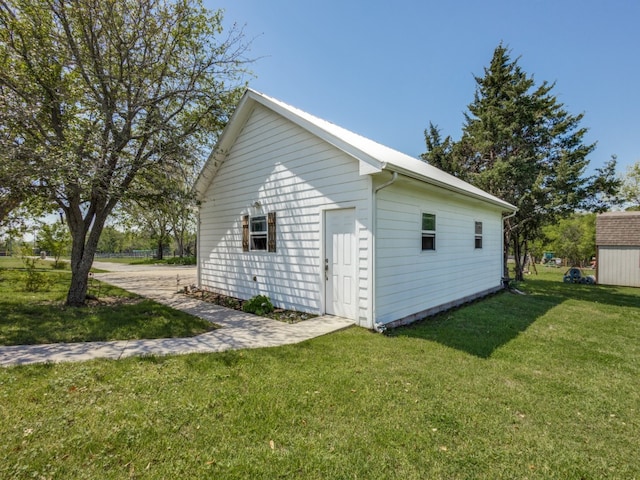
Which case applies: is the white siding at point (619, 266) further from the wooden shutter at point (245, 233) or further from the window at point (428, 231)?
the wooden shutter at point (245, 233)

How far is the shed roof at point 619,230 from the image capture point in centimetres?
1596

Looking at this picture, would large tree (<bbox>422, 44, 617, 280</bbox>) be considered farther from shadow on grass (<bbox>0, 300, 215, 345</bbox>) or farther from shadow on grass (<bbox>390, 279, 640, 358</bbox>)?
shadow on grass (<bbox>0, 300, 215, 345</bbox>)

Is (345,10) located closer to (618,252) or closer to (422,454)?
(422,454)

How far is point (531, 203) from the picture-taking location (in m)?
13.7

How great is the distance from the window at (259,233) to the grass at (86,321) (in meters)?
2.43

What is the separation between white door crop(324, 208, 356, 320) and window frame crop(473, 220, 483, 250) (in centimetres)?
593

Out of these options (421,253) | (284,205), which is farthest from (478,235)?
(284,205)

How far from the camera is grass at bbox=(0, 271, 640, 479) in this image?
2.24 meters

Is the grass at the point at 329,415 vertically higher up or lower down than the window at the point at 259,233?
lower down

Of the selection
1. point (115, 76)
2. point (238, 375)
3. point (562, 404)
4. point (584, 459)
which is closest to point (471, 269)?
point (562, 404)

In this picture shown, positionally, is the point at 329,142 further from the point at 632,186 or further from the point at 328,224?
the point at 632,186

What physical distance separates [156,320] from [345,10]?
973 cm

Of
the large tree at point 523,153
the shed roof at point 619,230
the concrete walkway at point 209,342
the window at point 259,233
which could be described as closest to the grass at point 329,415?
the concrete walkway at point 209,342

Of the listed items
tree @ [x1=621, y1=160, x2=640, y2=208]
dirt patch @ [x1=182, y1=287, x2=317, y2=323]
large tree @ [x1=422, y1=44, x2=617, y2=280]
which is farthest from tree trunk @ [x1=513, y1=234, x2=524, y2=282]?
tree @ [x1=621, y1=160, x2=640, y2=208]
